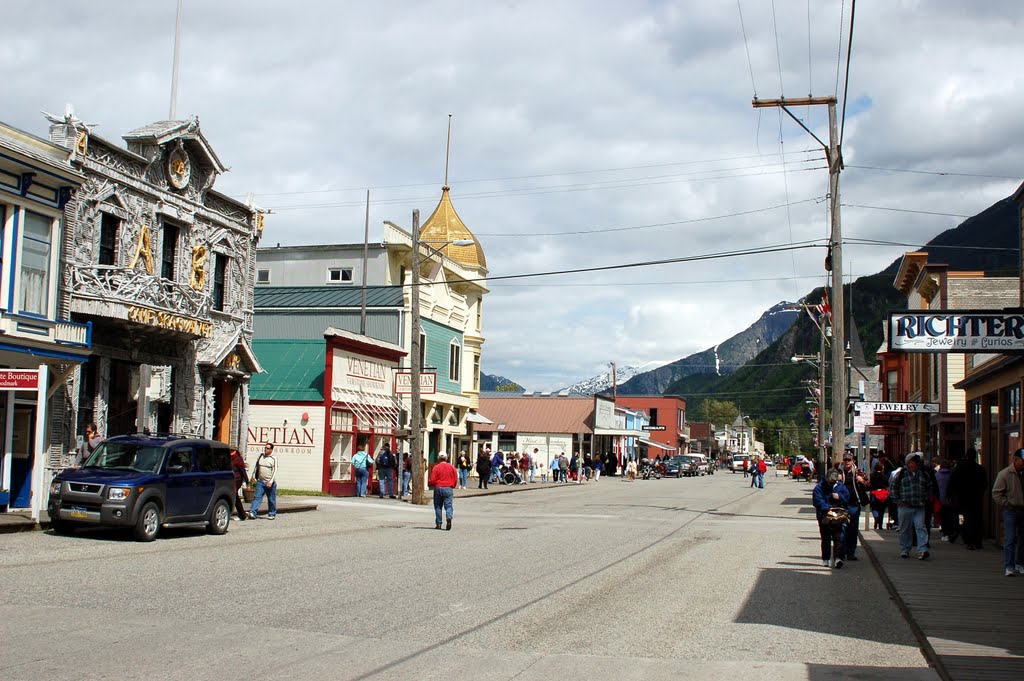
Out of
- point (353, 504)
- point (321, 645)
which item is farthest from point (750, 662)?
point (353, 504)

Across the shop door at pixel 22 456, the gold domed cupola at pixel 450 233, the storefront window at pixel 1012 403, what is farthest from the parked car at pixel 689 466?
the shop door at pixel 22 456

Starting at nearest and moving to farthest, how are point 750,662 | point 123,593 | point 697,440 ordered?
point 750,662 → point 123,593 → point 697,440

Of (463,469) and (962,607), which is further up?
(463,469)

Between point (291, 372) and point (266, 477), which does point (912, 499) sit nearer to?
point (266, 477)

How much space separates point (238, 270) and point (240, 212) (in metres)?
1.71

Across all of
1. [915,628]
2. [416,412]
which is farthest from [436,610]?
[416,412]

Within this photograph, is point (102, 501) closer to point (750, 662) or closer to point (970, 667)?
point (750, 662)

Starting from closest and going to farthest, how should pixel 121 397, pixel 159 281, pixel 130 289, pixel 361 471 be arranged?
pixel 130 289, pixel 159 281, pixel 121 397, pixel 361 471

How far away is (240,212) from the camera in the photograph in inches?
1182

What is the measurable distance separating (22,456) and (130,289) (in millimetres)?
4205

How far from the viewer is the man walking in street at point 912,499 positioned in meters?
17.2

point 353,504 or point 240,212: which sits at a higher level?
point 240,212

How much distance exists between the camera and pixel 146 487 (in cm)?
1778

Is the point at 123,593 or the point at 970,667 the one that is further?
the point at 123,593
